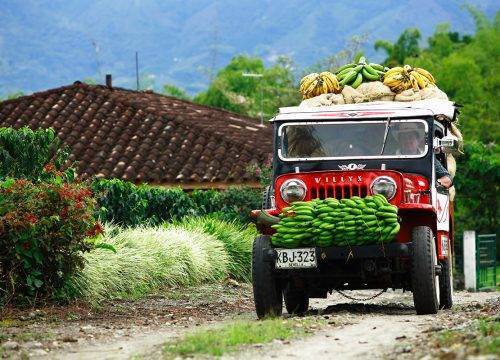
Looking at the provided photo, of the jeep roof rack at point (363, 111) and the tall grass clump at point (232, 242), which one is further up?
the jeep roof rack at point (363, 111)

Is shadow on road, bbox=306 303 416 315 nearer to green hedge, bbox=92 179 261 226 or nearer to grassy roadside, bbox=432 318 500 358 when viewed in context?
grassy roadside, bbox=432 318 500 358

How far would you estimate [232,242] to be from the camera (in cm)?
2508

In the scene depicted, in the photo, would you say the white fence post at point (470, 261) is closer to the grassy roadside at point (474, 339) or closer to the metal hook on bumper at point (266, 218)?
the metal hook on bumper at point (266, 218)

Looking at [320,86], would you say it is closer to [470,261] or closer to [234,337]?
[234,337]

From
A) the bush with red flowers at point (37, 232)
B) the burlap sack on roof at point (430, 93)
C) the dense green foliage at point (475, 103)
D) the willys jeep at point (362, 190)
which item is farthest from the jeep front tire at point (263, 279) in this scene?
the dense green foliage at point (475, 103)

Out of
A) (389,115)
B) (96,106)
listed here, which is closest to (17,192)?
(389,115)

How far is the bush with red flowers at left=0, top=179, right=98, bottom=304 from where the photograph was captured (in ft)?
52.6

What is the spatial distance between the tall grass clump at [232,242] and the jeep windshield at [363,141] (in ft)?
27.6

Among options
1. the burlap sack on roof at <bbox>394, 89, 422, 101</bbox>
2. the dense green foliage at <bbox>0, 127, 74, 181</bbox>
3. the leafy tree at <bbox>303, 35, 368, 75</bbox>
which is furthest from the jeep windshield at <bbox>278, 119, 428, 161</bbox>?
the leafy tree at <bbox>303, 35, 368, 75</bbox>

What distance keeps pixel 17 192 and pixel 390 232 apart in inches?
193

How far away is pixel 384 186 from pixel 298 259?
1.41 meters

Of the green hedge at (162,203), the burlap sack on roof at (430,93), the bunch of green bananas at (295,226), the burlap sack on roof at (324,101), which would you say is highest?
the burlap sack on roof at (430,93)

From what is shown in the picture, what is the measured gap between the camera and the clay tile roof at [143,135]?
3397cm

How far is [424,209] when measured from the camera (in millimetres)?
15227
